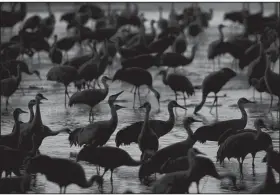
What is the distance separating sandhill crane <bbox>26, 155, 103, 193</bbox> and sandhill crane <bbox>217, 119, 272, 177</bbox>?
1949mm

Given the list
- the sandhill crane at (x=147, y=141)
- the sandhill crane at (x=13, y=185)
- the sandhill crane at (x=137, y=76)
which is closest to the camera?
the sandhill crane at (x=13, y=185)

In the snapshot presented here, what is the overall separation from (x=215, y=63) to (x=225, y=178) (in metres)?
11.6

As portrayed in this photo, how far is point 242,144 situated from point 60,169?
8.06 feet

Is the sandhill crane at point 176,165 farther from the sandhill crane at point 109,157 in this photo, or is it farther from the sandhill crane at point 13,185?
the sandhill crane at point 13,185

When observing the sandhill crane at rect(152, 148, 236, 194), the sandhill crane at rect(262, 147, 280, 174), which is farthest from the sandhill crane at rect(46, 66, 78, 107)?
the sandhill crane at rect(152, 148, 236, 194)

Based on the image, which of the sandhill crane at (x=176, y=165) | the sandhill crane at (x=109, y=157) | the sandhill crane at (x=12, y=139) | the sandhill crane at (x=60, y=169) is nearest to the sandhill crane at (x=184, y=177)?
the sandhill crane at (x=176, y=165)

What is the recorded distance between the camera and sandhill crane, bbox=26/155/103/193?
9.17m

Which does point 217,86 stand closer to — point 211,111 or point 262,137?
point 211,111

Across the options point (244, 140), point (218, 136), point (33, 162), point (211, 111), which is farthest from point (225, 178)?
point (211, 111)

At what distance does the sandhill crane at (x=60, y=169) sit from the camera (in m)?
9.17

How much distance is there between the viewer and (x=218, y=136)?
11.5 metres

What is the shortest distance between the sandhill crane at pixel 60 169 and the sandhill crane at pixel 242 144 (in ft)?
6.39

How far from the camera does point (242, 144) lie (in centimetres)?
1038

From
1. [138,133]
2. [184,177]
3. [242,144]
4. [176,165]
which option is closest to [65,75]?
[138,133]
